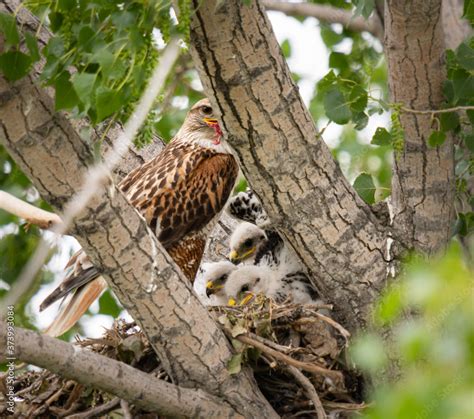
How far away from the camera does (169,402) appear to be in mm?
2814

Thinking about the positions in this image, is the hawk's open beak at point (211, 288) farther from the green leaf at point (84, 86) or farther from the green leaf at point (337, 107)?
the green leaf at point (84, 86)

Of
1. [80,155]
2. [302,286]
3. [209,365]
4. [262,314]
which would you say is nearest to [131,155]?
[302,286]

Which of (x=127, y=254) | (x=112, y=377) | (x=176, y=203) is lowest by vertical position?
(x=112, y=377)

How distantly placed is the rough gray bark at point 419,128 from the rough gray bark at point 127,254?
35.9 inches

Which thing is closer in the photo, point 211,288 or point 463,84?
point 463,84

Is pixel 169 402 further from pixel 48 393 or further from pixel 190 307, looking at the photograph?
pixel 48 393

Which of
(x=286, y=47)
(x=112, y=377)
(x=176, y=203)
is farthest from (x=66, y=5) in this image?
(x=286, y=47)

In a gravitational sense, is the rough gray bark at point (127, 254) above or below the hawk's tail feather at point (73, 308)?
below

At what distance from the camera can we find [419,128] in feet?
10.9

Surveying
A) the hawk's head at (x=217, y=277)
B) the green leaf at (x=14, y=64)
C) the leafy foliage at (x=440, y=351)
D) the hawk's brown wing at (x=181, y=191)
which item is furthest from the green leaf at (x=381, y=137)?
the leafy foliage at (x=440, y=351)

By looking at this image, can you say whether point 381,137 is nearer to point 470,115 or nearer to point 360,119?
point 360,119

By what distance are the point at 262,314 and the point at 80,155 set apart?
1303 mm

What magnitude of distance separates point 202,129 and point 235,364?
1882mm

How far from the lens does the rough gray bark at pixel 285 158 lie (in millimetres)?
2625
